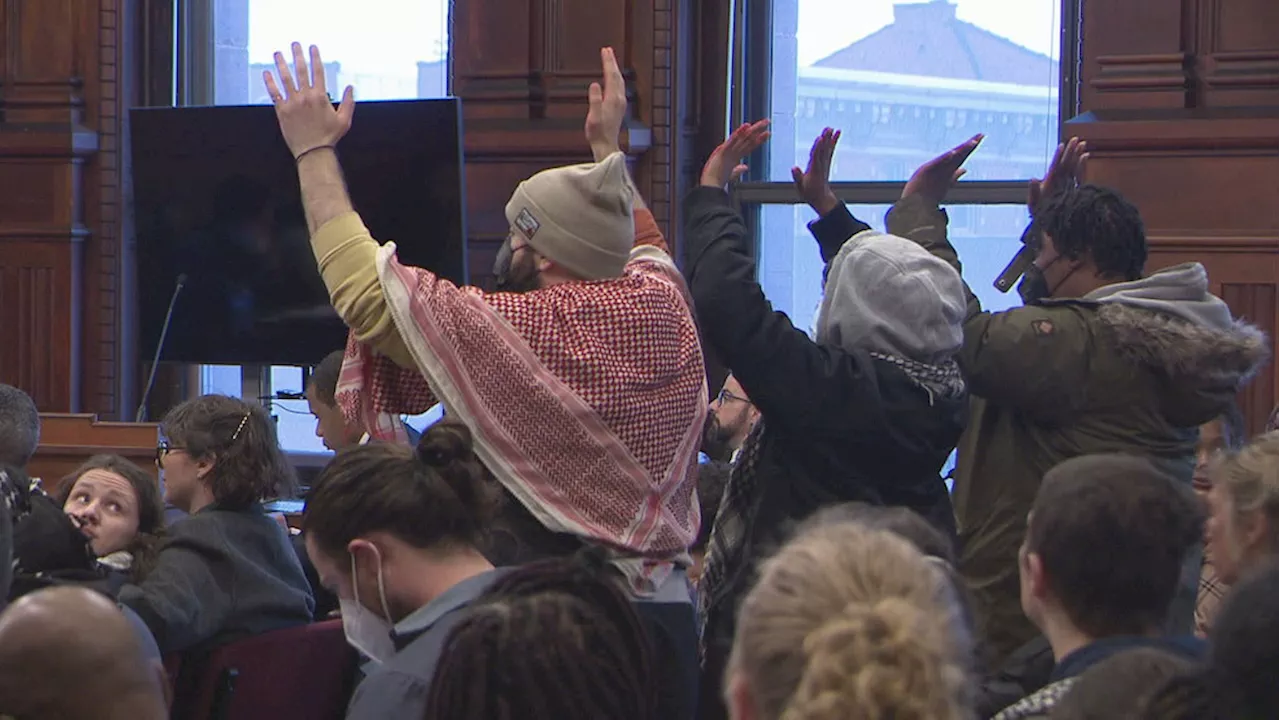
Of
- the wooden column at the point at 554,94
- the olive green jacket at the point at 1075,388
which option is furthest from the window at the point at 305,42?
the olive green jacket at the point at 1075,388

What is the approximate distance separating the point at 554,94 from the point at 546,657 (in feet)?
12.7

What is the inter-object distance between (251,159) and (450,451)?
11.5 ft

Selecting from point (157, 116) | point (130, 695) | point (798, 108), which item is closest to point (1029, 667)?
point (130, 695)

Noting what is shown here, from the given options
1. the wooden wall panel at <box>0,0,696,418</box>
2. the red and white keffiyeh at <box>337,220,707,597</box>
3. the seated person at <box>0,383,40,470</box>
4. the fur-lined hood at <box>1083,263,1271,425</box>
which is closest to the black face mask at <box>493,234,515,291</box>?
the red and white keffiyeh at <box>337,220,707,597</box>

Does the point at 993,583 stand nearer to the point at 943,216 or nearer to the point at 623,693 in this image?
the point at 943,216

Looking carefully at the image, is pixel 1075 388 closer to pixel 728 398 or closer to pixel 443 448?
Result: pixel 443 448

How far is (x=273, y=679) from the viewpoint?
299cm

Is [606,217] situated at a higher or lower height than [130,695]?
higher

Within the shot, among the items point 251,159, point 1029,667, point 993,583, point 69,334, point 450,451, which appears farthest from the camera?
point 69,334

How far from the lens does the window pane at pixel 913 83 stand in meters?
5.18

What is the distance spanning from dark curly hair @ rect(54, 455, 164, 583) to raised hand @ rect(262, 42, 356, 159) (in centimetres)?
118

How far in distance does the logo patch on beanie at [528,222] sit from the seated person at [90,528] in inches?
39.6

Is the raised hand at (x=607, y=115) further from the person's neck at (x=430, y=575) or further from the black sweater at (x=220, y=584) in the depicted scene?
the black sweater at (x=220, y=584)

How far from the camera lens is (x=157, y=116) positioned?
5426 mm
